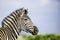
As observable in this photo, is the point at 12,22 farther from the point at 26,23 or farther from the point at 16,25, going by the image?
the point at 26,23

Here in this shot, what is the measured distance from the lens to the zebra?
8.62m

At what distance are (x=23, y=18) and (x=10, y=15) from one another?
506mm

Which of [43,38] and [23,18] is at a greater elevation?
[23,18]

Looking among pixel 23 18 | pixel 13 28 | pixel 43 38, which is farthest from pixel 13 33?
pixel 43 38

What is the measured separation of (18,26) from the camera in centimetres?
920

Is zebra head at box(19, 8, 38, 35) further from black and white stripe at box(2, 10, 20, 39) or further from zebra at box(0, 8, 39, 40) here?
black and white stripe at box(2, 10, 20, 39)

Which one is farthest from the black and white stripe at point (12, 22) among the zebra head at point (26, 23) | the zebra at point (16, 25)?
the zebra head at point (26, 23)

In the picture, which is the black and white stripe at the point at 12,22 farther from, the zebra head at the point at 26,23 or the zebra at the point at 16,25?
the zebra head at the point at 26,23

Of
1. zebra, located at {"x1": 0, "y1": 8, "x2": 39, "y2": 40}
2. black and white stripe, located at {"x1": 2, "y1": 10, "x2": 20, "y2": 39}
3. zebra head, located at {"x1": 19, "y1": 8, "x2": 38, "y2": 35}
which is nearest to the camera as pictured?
zebra, located at {"x1": 0, "y1": 8, "x2": 39, "y2": 40}

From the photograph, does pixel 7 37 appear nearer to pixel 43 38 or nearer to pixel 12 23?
pixel 12 23

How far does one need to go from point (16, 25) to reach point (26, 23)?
484 millimetres

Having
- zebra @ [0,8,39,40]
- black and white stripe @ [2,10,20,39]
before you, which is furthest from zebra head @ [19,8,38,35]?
black and white stripe @ [2,10,20,39]

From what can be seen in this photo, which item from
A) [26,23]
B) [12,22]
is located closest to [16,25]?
[12,22]

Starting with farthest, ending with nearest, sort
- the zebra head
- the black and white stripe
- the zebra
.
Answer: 1. the zebra head
2. the black and white stripe
3. the zebra
